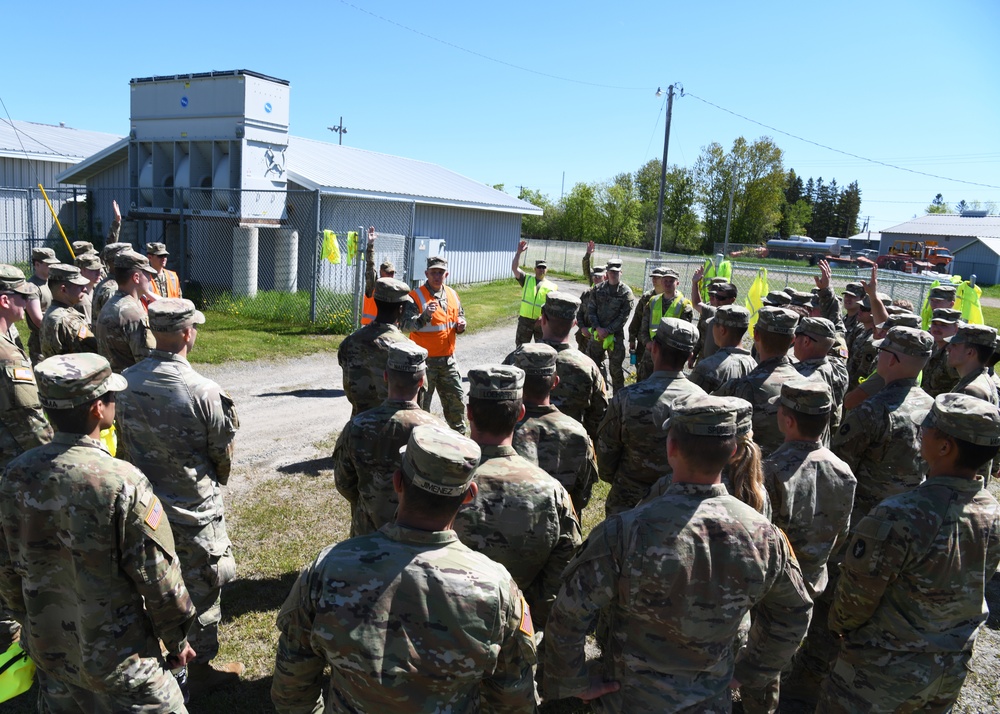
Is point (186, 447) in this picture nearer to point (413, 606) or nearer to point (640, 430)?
point (413, 606)

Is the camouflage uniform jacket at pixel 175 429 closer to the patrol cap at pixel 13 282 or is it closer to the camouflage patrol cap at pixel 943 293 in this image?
the patrol cap at pixel 13 282

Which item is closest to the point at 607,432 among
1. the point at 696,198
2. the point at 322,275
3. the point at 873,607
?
the point at 873,607

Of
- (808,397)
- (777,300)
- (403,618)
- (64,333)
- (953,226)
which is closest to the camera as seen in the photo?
(403,618)

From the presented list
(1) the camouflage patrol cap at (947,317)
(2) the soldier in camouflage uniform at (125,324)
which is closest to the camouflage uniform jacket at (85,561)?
(2) the soldier in camouflage uniform at (125,324)

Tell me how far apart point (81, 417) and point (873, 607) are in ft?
11.4

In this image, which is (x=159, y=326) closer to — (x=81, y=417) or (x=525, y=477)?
(x=81, y=417)

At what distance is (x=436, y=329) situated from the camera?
314 inches

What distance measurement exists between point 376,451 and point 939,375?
624cm

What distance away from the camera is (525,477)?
3180 millimetres

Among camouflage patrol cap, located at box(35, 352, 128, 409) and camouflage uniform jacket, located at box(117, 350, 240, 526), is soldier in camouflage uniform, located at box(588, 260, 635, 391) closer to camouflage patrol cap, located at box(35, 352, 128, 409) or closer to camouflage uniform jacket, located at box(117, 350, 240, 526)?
camouflage uniform jacket, located at box(117, 350, 240, 526)

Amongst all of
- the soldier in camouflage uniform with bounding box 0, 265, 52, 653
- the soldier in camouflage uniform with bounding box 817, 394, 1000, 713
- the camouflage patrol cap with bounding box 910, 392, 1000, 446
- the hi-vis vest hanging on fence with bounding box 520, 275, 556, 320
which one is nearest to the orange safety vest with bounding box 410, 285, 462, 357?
the hi-vis vest hanging on fence with bounding box 520, 275, 556, 320

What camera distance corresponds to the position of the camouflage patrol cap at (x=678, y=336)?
14.6 feet

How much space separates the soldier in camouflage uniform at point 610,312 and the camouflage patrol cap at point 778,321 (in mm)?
4868

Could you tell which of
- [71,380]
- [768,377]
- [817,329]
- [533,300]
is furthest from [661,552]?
[533,300]
